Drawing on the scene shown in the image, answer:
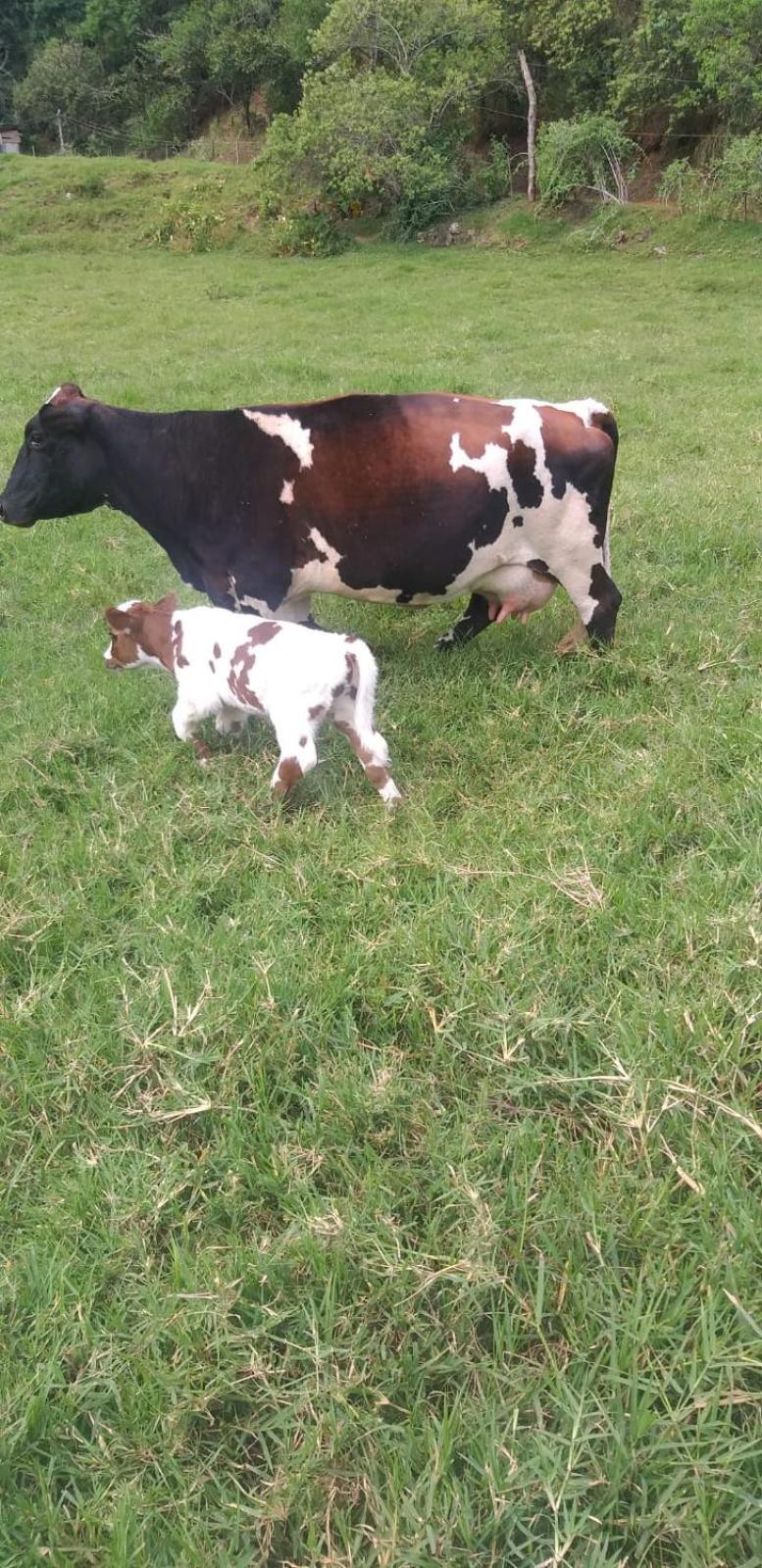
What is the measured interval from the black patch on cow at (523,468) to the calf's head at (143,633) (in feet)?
5.82

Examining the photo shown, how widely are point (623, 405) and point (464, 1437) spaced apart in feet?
36.6

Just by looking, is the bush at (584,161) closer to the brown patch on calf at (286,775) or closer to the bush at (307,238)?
the bush at (307,238)

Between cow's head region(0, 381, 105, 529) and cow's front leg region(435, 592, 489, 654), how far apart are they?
211 centimetres

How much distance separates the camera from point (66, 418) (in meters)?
5.26

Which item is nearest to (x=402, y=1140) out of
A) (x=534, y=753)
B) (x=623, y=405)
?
(x=534, y=753)

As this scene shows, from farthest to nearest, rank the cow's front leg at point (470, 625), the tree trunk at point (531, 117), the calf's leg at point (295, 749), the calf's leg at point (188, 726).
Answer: the tree trunk at point (531, 117) < the cow's front leg at point (470, 625) < the calf's leg at point (188, 726) < the calf's leg at point (295, 749)

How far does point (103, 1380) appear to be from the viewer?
6.55ft

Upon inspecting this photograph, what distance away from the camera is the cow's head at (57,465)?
5.29 meters

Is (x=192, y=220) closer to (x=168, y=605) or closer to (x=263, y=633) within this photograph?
(x=168, y=605)

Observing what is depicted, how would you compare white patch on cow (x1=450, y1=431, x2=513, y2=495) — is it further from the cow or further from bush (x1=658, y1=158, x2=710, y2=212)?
bush (x1=658, y1=158, x2=710, y2=212)

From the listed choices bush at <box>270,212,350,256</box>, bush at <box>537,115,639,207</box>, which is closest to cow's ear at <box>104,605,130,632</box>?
bush at <box>270,212,350,256</box>

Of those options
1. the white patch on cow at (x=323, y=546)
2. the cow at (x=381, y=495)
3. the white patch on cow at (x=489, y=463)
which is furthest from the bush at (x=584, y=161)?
the white patch on cow at (x=323, y=546)

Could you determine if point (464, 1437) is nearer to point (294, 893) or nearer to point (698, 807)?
point (294, 893)

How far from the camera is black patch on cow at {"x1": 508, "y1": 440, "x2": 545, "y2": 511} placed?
15.7 ft
